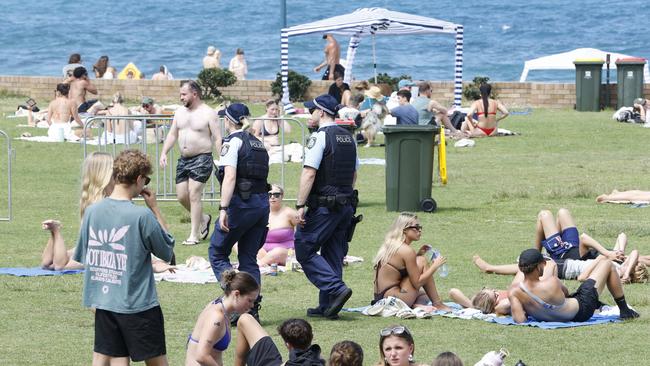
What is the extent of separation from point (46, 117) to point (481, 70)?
61.7m

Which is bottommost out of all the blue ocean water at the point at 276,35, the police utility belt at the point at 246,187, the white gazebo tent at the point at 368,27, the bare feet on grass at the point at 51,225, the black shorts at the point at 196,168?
the bare feet on grass at the point at 51,225

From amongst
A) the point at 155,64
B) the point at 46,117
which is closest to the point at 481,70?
the point at 155,64

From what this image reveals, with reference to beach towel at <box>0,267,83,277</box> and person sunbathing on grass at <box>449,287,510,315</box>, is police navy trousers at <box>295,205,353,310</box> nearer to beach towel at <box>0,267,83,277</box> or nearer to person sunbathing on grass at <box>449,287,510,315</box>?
person sunbathing on grass at <box>449,287,510,315</box>

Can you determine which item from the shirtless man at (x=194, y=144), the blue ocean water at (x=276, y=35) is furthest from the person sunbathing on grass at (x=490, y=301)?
the blue ocean water at (x=276, y=35)

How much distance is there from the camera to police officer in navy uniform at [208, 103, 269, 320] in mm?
10555

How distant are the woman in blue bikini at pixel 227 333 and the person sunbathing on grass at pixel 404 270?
2.85m

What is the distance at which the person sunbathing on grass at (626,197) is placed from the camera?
57.3 feet

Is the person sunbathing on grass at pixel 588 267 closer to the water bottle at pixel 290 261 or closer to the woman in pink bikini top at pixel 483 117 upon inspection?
the water bottle at pixel 290 261

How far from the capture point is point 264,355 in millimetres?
8117

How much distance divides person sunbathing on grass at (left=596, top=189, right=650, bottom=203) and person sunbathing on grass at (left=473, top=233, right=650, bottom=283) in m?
4.64

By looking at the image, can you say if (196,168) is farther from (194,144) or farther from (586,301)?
(586,301)

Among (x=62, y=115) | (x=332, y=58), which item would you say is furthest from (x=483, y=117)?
(x=332, y=58)

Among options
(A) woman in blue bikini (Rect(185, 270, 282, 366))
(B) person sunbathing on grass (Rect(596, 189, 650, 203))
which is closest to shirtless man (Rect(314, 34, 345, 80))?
(B) person sunbathing on grass (Rect(596, 189, 650, 203))

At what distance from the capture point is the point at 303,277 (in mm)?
12781
